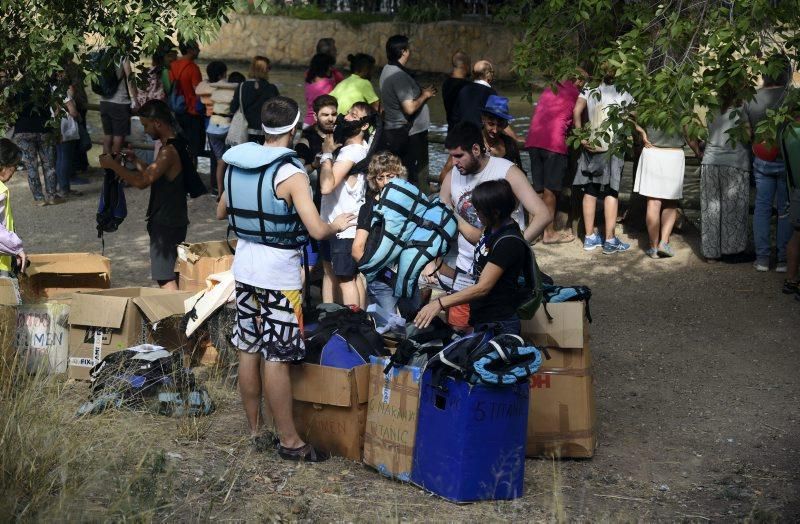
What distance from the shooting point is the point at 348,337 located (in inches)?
223

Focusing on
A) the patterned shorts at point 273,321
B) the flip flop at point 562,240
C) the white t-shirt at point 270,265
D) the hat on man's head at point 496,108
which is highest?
the hat on man's head at point 496,108

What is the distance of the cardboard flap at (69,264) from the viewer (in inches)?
302

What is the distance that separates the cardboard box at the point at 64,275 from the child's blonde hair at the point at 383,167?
231 centimetres

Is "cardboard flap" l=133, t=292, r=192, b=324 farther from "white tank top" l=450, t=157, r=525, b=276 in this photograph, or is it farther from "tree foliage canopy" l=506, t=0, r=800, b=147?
"tree foliage canopy" l=506, t=0, r=800, b=147

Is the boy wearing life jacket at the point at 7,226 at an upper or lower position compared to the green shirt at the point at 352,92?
lower

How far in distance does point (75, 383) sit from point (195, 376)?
2.40 ft

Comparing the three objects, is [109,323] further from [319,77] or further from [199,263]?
[319,77]

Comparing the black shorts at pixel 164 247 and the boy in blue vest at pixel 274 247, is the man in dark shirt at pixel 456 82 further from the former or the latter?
the boy in blue vest at pixel 274 247

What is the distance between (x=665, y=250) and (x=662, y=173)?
2.12 feet

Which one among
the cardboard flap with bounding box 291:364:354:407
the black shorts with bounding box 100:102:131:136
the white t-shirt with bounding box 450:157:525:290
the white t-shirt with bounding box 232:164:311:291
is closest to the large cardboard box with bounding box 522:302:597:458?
the white t-shirt with bounding box 450:157:525:290

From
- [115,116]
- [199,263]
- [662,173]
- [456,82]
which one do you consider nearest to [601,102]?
[662,173]

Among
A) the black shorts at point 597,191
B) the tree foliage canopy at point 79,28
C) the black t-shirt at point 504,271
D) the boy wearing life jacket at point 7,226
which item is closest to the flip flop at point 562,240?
the black shorts at point 597,191

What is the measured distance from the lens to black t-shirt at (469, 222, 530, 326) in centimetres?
527

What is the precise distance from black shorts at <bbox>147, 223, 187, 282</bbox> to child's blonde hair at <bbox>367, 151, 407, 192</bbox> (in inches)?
61.0
